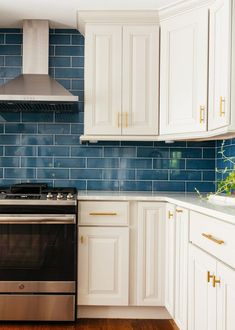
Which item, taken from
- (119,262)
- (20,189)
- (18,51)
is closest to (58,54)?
(18,51)

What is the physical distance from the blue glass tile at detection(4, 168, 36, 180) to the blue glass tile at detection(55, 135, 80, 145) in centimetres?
33

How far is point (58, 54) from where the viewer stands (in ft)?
11.4

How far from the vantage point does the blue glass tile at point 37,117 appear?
347 cm

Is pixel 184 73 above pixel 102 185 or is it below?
above

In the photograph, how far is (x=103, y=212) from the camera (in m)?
2.91

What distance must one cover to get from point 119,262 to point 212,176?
1.15 metres

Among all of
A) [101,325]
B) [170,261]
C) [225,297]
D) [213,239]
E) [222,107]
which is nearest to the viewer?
[225,297]

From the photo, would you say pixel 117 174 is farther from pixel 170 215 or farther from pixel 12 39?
pixel 12 39

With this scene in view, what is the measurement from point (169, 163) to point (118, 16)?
49.3 inches

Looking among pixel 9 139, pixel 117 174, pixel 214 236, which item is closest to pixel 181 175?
pixel 117 174

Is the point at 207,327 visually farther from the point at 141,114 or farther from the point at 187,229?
the point at 141,114

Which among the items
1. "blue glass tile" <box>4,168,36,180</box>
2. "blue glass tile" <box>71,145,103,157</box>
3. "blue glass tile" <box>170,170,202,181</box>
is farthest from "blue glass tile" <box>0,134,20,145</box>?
"blue glass tile" <box>170,170,202,181</box>

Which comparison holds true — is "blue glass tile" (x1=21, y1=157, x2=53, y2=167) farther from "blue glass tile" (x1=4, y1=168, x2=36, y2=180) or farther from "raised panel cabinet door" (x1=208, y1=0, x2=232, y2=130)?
"raised panel cabinet door" (x1=208, y1=0, x2=232, y2=130)

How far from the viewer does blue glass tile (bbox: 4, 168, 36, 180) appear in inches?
137
